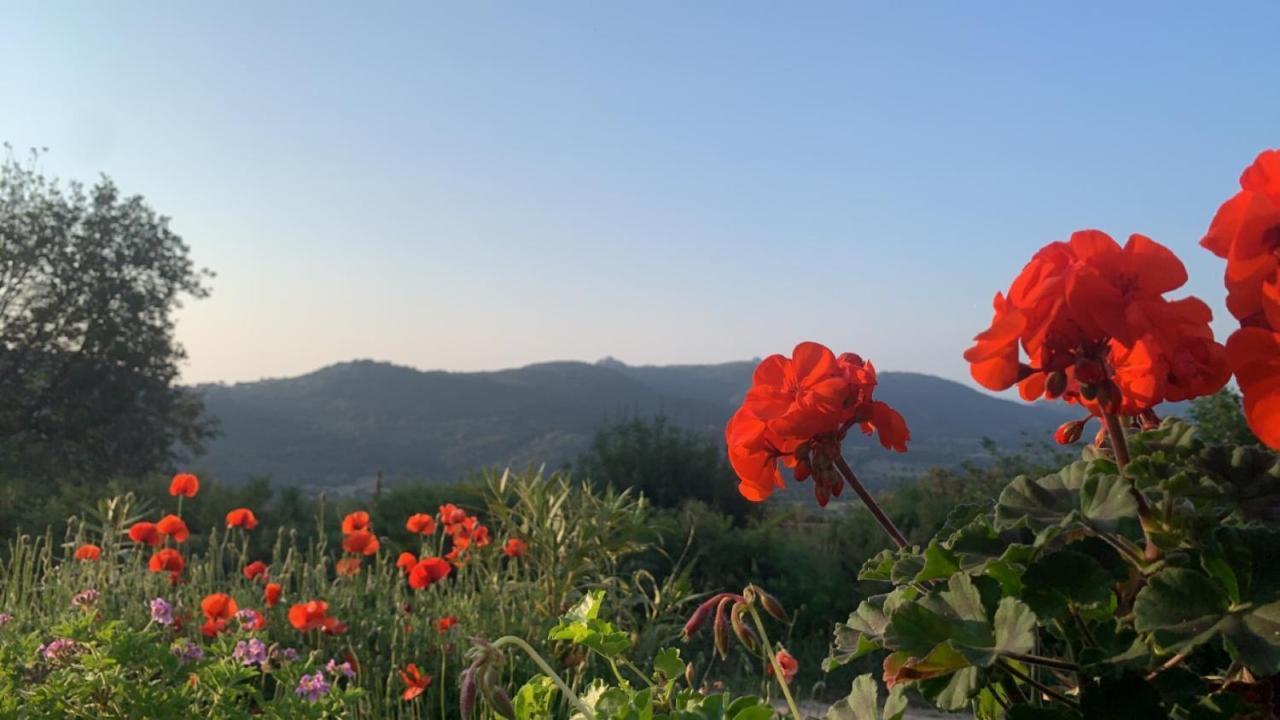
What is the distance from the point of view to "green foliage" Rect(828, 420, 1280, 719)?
2.65 ft

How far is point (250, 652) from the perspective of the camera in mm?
2432

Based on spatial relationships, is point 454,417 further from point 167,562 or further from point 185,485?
point 167,562

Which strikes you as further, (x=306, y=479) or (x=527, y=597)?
(x=306, y=479)

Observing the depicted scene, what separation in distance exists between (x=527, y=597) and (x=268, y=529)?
437 cm

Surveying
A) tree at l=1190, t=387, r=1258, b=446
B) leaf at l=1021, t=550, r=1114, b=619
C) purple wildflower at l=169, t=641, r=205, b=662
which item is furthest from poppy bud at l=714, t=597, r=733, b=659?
tree at l=1190, t=387, r=1258, b=446

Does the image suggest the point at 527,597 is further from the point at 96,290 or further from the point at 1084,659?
the point at 96,290

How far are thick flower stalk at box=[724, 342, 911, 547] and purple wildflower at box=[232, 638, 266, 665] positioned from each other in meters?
1.72

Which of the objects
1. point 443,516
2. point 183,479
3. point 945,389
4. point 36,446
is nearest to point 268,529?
point 183,479

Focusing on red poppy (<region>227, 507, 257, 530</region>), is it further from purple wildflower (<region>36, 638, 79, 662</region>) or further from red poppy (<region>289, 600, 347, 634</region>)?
purple wildflower (<region>36, 638, 79, 662</region>)

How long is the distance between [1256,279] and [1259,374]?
0.27ft

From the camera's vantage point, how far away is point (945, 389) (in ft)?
204

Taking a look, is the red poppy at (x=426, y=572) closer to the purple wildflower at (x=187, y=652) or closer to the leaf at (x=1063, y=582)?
the purple wildflower at (x=187, y=652)

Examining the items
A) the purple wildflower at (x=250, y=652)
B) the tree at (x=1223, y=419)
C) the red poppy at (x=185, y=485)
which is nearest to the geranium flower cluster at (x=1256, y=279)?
the purple wildflower at (x=250, y=652)

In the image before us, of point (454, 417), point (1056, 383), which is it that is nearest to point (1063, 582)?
point (1056, 383)
